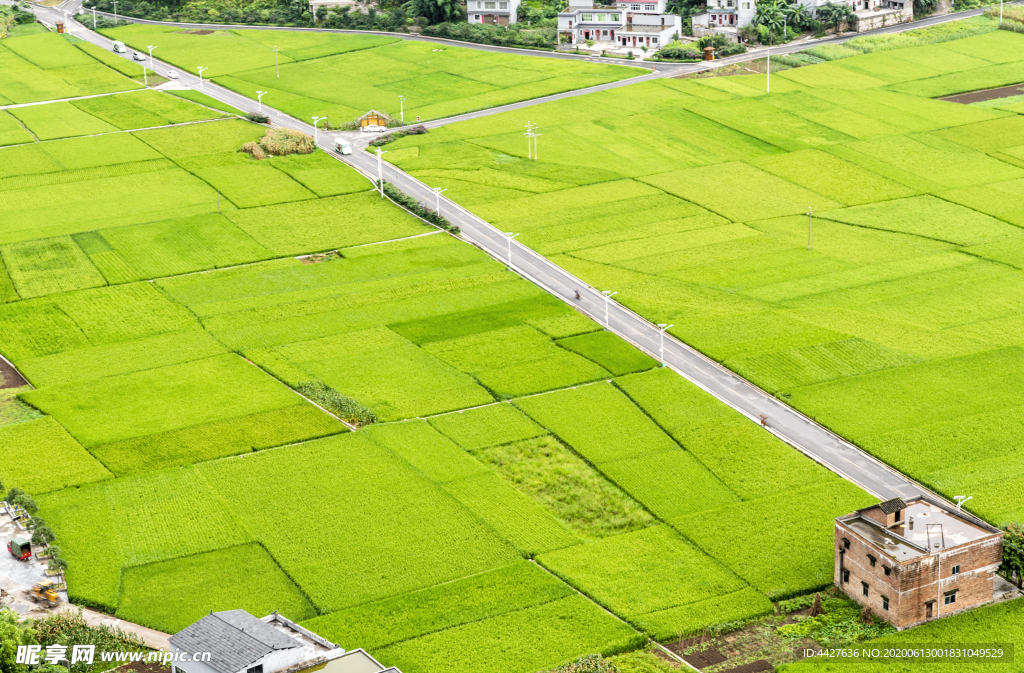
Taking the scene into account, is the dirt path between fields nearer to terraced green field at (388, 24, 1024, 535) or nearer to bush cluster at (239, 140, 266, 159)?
terraced green field at (388, 24, 1024, 535)

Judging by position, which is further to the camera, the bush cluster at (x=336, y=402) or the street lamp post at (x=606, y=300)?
the street lamp post at (x=606, y=300)

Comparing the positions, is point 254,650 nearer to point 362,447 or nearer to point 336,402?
point 362,447

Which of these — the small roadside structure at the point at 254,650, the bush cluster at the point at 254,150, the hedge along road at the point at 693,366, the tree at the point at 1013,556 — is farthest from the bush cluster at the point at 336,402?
the bush cluster at the point at 254,150

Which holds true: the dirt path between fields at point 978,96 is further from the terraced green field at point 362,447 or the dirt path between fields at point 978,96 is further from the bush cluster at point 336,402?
the bush cluster at point 336,402

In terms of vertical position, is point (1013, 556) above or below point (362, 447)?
above

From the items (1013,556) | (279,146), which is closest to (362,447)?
(1013,556)

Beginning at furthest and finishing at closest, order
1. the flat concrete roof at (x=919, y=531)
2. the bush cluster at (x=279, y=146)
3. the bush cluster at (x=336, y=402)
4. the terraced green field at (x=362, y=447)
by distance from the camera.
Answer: the bush cluster at (x=279, y=146) → the bush cluster at (x=336, y=402) → the terraced green field at (x=362, y=447) → the flat concrete roof at (x=919, y=531)

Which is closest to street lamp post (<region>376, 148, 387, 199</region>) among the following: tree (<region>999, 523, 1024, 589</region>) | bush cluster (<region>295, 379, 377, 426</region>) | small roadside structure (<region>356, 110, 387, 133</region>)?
small roadside structure (<region>356, 110, 387, 133</region>)
